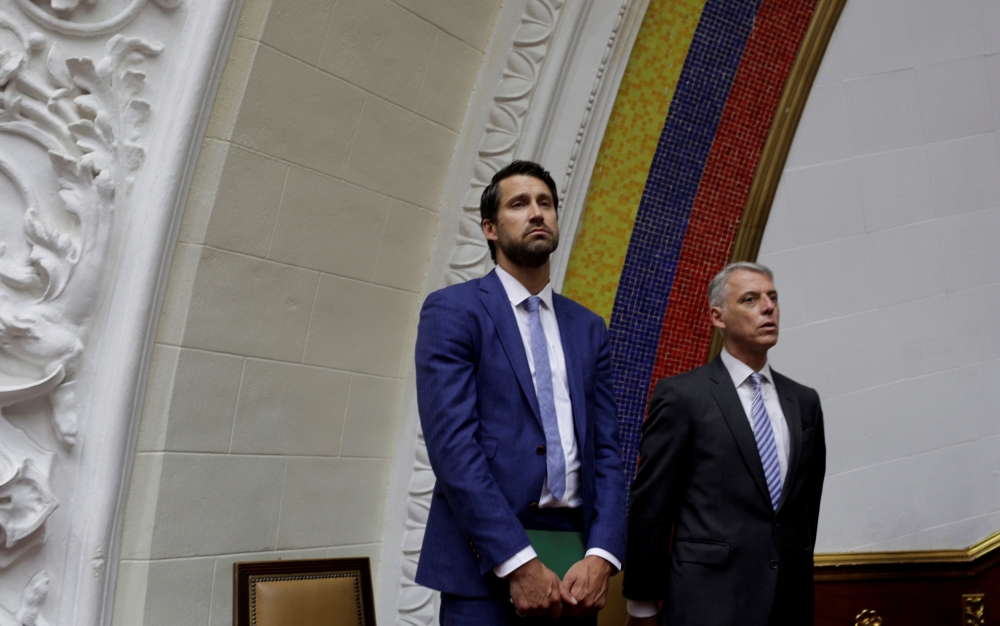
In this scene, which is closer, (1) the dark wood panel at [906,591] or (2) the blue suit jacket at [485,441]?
(2) the blue suit jacket at [485,441]

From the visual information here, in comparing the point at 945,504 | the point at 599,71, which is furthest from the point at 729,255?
the point at 945,504

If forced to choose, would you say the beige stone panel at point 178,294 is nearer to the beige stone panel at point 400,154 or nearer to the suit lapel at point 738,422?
the beige stone panel at point 400,154

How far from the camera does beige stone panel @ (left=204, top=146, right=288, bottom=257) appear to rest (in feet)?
8.32

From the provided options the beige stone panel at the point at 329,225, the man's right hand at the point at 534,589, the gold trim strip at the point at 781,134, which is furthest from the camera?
the gold trim strip at the point at 781,134

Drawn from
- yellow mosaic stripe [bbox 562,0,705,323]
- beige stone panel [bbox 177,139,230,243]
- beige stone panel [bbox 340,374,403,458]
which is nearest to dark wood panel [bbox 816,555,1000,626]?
yellow mosaic stripe [bbox 562,0,705,323]

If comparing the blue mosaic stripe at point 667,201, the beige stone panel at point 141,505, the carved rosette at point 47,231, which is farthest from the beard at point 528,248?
the blue mosaic stripe at point 667,201

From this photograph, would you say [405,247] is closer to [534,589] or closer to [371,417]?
[371,417]

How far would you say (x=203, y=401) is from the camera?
2.52m

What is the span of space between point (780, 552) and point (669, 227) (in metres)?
1.66

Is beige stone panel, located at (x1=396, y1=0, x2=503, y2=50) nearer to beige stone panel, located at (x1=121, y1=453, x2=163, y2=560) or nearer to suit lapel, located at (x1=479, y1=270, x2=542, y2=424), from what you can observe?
suit lapel, located at (x1=479, y1=270, x2=542, y2=424)

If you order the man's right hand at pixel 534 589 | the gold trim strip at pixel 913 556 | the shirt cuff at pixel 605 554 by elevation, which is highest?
the gold trim strip at pixel 913 556

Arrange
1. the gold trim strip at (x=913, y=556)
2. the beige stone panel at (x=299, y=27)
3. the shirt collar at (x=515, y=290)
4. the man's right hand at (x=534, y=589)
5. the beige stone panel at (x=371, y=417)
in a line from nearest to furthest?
the man's right hand at (x=534, y=589) < the shirt collar at (x=515, y=290) < the beige stone panel at (x=299, y=27) < the beige stone panel at (x=371, y=417) < the gold trim strip at (x=913, y=556)

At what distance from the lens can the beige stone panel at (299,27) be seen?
259cm

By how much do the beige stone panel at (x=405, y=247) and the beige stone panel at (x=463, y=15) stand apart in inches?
24.1
